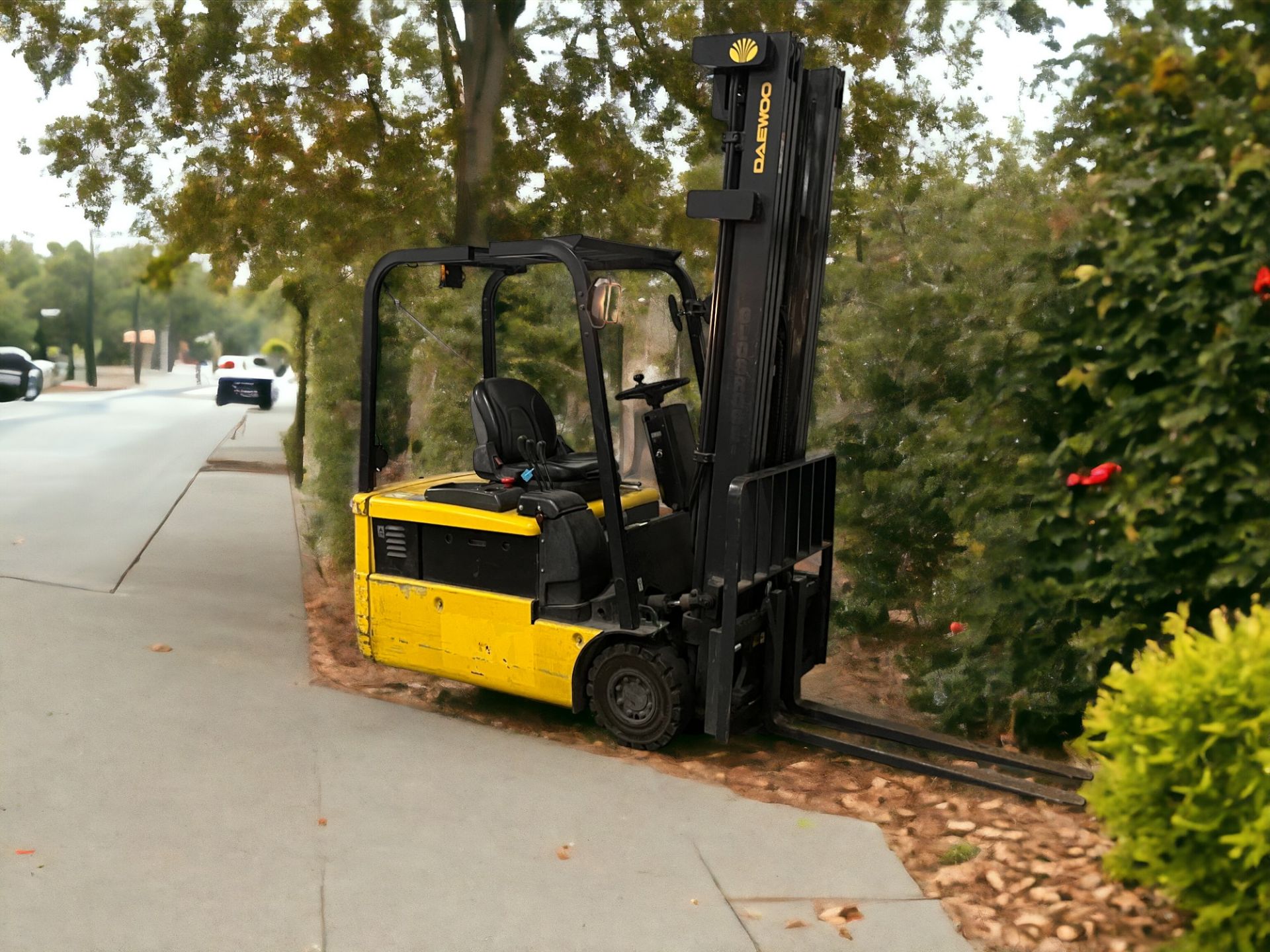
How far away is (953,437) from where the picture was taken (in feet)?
21.5

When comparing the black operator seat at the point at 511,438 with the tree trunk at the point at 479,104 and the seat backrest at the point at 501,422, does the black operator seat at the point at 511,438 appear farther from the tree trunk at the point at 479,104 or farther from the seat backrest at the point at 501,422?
the tree trunk at the point at 479,104

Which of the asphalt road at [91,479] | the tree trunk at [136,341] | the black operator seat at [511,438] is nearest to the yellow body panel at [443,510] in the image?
the black operator seat at [511,438]

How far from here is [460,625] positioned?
22.1 feet

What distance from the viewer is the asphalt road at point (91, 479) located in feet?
37.4

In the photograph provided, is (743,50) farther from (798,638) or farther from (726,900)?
(726,900)

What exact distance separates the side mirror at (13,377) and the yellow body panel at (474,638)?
36.6 meters

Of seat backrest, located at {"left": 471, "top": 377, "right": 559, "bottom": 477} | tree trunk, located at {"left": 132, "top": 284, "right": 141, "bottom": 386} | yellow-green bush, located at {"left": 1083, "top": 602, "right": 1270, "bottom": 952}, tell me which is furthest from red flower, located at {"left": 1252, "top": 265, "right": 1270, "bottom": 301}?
tree trunk, located at {"left": 132, "top": 284, "right": 141, "bottom": 386}

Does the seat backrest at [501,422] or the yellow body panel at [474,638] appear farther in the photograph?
the seat backrest at [501,422]

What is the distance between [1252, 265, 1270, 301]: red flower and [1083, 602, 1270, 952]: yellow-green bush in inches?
56.2

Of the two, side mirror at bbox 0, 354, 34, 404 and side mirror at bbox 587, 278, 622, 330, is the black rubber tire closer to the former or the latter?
side mirror at bbox 587, 278, 622, 330

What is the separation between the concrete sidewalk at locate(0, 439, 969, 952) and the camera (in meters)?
4.40

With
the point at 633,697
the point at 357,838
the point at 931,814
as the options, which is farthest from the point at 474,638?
the point at 931,814

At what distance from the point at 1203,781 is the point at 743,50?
3875mm

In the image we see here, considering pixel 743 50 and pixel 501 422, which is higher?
pixel 743 50
